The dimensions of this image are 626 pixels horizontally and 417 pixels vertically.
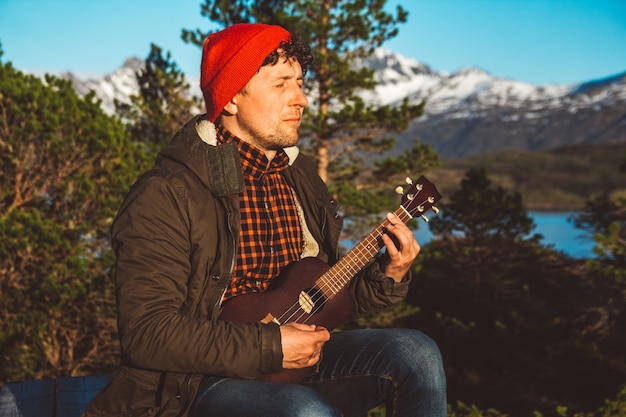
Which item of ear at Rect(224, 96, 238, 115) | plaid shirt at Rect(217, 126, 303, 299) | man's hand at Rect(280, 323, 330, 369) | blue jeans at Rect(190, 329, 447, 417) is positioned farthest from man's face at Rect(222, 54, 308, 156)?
blue jeans at Rect(190, 329, 447, 417)

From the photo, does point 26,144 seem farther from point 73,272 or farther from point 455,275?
point 455,275

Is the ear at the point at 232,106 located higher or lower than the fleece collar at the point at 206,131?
higher

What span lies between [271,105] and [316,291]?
0.91m

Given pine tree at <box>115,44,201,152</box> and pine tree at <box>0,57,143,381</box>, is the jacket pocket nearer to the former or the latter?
pine tree at <box>0,57,143,381</box>

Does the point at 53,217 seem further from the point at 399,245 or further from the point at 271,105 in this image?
the point at 399,245

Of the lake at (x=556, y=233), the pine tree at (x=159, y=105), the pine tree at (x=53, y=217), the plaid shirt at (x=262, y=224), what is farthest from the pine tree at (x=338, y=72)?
the lake at (x=556, y=233)

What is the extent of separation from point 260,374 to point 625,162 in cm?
1159

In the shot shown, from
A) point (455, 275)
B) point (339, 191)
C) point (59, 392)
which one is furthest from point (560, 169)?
point (59, 392)

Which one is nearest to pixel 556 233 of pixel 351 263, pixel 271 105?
pixel 351 263

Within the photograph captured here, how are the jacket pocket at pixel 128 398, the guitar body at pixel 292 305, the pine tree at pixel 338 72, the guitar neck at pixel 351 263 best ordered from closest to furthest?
the jacket pocket at pixel 128 398, the guitar body at pixel 292 305, the guitar neck at pixel 351 263, the pine tree at pixel 338 72

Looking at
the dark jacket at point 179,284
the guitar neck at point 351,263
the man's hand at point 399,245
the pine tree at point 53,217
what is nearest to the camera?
the dark jacket at point 179,284

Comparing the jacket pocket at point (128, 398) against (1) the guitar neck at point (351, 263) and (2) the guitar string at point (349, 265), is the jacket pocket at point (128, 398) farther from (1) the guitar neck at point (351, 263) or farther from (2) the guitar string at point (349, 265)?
(1) the guitar neck at point (351, 263)

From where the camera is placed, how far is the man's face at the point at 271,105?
2.68m

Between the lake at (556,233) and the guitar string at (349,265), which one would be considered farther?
the lake at (556,233)
